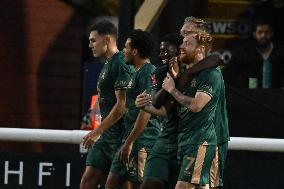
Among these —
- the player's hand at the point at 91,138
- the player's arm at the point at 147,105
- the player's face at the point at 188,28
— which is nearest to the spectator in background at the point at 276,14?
the player's hand at the point at 91,138

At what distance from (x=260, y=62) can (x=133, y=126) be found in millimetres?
2406

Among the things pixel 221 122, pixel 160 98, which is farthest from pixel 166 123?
pixel 221 122

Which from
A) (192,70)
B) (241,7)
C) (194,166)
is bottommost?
(194,166)

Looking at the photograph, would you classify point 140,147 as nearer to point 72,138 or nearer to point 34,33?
point 72,138

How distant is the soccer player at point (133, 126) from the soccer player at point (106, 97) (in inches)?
5.6

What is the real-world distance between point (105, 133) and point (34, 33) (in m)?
4.61

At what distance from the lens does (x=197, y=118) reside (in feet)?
30.3

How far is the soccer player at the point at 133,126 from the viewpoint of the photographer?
10453 mm

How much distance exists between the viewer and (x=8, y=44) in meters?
15.2

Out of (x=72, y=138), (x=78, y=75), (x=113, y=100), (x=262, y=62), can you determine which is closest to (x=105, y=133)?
(x=113, y=100)

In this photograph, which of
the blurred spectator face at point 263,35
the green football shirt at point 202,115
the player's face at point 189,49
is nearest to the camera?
the green football shirt at point 202,115

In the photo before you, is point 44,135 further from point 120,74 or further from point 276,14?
point 276,14

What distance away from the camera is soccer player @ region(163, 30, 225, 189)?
A: 919 cm

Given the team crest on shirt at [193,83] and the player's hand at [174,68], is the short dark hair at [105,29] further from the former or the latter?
the team crest on shirt at [193,83]
